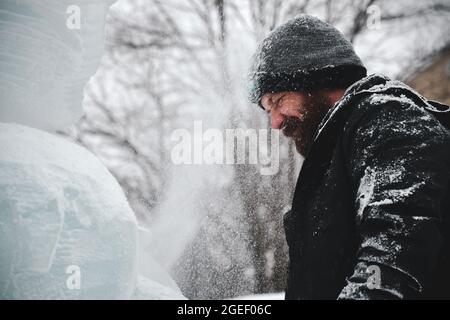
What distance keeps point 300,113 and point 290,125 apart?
58mm

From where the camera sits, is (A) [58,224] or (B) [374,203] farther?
(A) [58,224]

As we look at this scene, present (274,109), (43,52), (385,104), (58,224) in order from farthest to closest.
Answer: (43,52) < (58,224) < (274,109) < (385,104)

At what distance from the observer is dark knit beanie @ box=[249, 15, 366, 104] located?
1396 millimetres

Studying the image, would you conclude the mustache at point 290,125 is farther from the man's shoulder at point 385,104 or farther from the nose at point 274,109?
the man's shoulder at point 385,104

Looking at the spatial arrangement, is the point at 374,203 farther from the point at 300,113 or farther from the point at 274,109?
the point at 274,109

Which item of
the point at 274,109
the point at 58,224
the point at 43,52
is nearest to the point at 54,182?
the point at 58,224

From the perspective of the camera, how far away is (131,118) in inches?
293

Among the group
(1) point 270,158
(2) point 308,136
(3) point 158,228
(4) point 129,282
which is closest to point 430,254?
(2) point 308,136

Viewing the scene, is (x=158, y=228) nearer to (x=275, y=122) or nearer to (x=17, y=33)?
(x=17, y=33)

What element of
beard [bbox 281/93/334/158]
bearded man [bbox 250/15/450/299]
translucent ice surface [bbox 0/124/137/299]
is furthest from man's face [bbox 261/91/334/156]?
translucent ice surface [bbox 0/124/137/299]

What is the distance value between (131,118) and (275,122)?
→ 623 cm

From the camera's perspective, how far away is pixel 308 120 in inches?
55.1

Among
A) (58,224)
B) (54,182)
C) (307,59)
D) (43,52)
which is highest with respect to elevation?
(43,52)

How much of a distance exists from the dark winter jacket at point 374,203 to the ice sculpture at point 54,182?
0.86 metres
